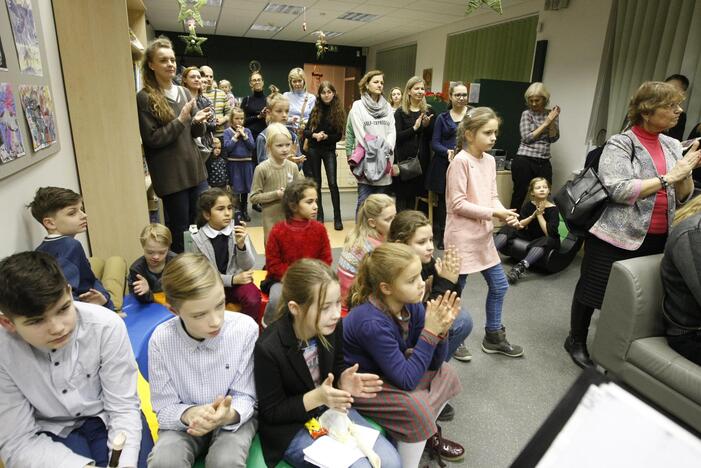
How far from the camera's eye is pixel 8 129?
140cm

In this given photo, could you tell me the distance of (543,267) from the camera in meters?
3.54

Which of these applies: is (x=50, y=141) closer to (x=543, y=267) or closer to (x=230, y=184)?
(x=230, y=184)

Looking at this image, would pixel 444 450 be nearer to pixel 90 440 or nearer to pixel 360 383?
pixel 360 383

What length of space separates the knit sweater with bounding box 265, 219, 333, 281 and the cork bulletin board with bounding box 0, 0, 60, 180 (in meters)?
1.09

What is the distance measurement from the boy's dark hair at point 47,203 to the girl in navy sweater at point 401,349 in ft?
3.99

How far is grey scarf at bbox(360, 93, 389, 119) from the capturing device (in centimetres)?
354

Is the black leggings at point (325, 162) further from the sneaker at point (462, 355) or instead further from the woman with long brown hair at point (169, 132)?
the sneaker at point (462, 355)

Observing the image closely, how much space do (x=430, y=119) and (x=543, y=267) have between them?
5.41 ft

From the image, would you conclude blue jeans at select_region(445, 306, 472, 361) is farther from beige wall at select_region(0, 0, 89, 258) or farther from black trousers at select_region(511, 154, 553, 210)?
black trousers at select_region(511, 154, 553, 210)

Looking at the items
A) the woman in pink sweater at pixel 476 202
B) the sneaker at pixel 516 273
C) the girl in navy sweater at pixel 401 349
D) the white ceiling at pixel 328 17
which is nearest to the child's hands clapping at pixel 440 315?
the girl in navy sweater at pixel 401 349

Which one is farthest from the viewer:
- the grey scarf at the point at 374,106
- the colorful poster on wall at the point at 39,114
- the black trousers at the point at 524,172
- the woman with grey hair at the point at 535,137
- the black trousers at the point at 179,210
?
the black trousers at the point at 524,172

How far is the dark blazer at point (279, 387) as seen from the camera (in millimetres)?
1205

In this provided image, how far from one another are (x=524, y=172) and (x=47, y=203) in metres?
3.93

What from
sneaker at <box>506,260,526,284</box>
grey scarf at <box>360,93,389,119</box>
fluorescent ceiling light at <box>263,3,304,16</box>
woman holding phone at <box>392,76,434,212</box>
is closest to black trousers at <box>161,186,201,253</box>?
grey scarf at <box>360,93,389,119</box>
